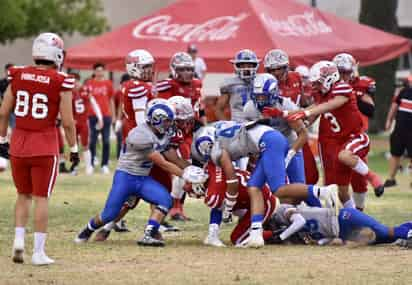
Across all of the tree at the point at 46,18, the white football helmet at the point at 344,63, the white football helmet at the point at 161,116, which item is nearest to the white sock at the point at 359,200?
the white football helmet at the point at 344,63

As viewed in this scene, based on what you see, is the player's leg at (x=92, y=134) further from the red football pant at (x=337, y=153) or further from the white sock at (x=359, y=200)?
the red football pant at (x=337, y=153)

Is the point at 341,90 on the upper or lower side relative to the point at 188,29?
upper

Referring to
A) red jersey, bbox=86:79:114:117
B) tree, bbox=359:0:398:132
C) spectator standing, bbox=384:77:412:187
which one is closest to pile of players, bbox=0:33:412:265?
spectator standing, bbox=384:77:412:187

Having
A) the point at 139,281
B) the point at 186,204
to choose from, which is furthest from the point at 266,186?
the point at 186,204

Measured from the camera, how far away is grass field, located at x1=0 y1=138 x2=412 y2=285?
348 inches

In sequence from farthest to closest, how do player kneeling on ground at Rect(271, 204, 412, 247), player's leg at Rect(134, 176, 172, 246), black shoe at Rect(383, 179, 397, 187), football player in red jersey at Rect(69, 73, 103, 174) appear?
1. football player in red jersey at Rect(69, 73, 103, 174)
2. black shoe at Rect(383, 179, 397, 187)
3. player's leg at Rect(134, 176, 172, 246)
4. player kneeling on ground at Rect(271, 204, 412, 247)

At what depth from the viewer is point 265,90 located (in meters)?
11.1

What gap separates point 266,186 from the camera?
10992mm

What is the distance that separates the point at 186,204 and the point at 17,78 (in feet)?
20.1

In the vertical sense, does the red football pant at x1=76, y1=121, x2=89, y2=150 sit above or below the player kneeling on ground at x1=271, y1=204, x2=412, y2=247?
below

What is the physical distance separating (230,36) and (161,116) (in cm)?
1122

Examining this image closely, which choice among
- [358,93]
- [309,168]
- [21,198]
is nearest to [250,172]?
[309,168]

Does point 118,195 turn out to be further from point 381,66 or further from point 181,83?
point 381,66

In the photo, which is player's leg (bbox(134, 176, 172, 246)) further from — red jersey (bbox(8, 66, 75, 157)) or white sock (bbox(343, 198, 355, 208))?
white sock (bbox(343, 198, 355, 208))
